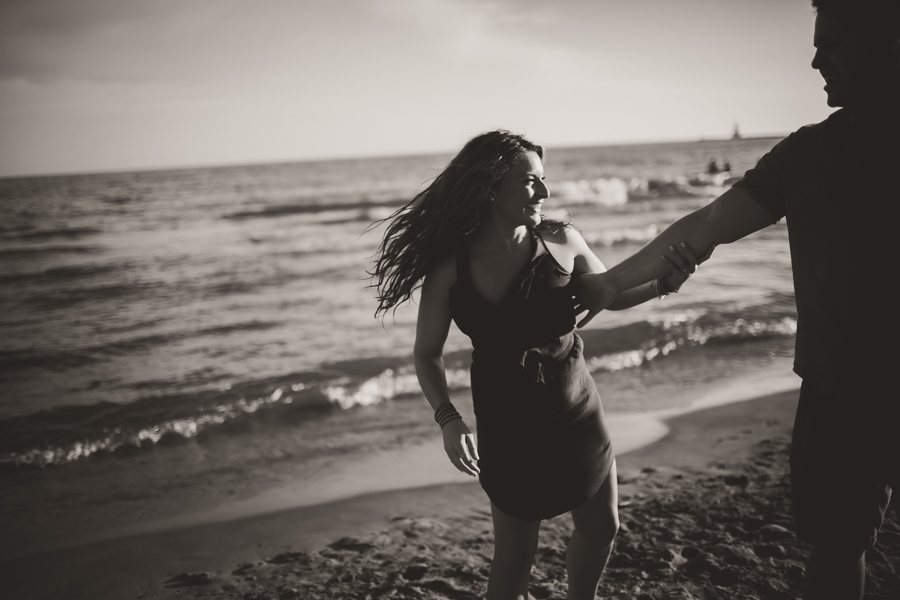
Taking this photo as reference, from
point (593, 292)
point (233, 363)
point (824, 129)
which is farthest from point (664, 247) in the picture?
point (233, 363)

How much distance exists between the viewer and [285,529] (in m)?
4.33

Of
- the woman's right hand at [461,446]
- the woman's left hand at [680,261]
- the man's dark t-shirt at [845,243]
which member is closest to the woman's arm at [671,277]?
the woman's left hand at [680,261]

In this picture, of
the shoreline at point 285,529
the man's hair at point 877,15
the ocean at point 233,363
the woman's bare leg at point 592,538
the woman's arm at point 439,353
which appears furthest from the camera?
the ocean at point 233,363

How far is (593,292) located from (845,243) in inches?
36.9

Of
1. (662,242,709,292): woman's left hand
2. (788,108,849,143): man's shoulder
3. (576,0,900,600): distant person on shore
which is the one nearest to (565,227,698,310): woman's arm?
(662,242,709,292): woman's left hand

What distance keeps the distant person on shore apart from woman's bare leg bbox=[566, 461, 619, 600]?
2.28 ft

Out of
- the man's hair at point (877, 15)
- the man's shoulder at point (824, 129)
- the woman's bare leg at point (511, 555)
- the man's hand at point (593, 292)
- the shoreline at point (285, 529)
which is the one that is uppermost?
the man's hair at point (877, 15)

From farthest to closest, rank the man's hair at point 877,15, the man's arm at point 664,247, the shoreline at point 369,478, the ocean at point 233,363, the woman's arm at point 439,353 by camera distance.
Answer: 1. the ocean at point 233,363
2. the shoreline at point 369,478
3. the woman's arm at point 439,353
4. the man's arm at point 664,247
5. the man's hair at point 877,15

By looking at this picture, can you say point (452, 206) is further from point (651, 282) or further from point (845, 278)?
point (845, 278)

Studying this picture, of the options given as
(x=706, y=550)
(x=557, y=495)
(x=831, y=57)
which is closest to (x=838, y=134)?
(x=831, y=57)

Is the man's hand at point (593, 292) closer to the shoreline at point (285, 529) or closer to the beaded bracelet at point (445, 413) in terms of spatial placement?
the beaded bracelet at point (445, 413)

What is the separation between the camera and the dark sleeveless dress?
2.42m

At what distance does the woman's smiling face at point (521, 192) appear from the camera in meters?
2.50

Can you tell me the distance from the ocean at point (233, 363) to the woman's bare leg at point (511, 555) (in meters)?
1.58
